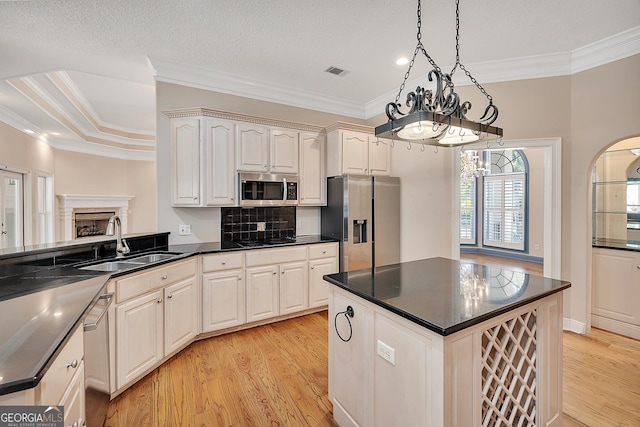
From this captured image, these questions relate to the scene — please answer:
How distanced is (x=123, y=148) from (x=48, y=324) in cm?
663

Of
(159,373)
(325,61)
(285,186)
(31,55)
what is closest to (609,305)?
(285,186)

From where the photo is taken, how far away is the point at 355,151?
12.9 feet

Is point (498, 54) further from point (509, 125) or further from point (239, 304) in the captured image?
point (239, 304)

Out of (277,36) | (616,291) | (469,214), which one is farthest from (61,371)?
(469,214)

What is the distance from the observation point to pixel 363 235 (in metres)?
3.82

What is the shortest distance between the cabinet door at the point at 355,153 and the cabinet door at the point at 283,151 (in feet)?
2.09

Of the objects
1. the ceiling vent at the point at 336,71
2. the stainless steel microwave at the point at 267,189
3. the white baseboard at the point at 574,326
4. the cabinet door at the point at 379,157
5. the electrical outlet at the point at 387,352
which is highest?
the ceiling vent at the point at 336,71

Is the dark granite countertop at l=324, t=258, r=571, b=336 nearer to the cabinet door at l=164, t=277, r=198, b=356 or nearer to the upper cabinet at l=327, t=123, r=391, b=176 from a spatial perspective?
the cabinet door at l=164, t=277, r=198, b=356

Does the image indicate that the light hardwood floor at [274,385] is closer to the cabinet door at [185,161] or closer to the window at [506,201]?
the cabinet door at [185,161]

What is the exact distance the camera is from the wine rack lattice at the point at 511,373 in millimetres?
1467

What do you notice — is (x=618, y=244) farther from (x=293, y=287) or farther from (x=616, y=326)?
(x=293, y=287)

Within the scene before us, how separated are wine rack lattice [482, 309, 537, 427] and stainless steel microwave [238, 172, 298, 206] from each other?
2.58m

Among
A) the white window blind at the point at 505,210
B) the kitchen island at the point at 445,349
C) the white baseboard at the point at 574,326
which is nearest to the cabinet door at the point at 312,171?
the kitchen island at the point at 445,349

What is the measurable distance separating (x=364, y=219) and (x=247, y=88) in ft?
7.29
